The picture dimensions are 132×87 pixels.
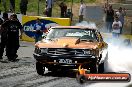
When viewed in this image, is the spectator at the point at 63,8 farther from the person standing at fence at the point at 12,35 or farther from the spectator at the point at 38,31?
the person standing at fence at the point at 12,35

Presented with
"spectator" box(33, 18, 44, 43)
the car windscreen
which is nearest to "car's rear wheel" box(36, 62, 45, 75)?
the car windscreen

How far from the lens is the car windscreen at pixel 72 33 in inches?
563

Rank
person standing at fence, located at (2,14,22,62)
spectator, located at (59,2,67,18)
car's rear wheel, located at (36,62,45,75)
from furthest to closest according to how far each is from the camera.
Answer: spectator, located at (59,2,67,18) → person standing at fence, located at (2,14,22,62) → car's rear wheel, located at (36,62,45,75)

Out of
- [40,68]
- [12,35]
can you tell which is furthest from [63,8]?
[40,68]

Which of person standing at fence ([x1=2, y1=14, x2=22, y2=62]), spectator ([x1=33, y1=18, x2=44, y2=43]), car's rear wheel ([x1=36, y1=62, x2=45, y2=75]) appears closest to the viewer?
car's rear wheel ([x1=36, y1=62, x2=45, y2=75])

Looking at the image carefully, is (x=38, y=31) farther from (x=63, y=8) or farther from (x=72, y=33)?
(x=72, y=33)

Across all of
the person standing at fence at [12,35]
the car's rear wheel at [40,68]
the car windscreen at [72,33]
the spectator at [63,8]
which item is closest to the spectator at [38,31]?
the spectator at [63,8]

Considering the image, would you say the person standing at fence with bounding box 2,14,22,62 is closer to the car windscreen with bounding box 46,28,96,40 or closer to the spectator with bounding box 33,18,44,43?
the car windscreen with bounding box 46,28,96,40

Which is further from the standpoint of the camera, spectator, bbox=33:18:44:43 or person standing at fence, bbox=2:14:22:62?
spectator, bbox=33:18:44:43

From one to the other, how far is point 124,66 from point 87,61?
414 cm

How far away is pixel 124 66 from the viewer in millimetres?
16844

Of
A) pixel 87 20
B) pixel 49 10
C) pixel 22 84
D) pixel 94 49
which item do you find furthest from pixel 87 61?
pixel 87 20

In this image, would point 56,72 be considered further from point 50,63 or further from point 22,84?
point 22,84

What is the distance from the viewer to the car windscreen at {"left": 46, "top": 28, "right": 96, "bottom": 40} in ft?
46.9
